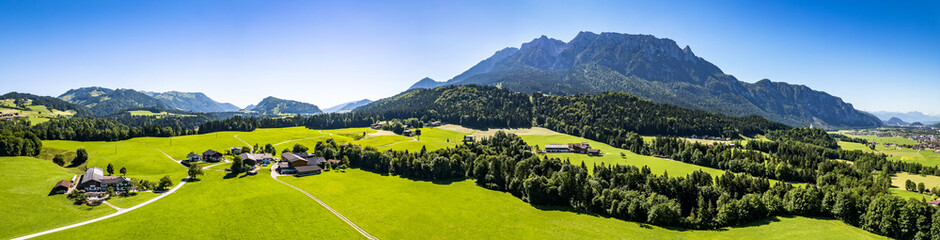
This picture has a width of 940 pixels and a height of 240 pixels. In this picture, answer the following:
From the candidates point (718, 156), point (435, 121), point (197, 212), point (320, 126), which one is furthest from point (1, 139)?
point (718, 156)

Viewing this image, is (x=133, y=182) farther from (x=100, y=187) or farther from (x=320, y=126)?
(x=320, y=126)

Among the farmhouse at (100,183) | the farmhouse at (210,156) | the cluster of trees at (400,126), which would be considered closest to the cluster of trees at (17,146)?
the farmhouse at (100,183)

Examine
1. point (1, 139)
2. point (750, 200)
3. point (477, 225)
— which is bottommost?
point (477, 225)

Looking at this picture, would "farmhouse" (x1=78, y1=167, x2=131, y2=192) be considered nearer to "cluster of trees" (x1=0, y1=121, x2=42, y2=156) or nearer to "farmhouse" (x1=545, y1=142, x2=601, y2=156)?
"cluster of trees" (x1=0, y1=121, x2=42, y2=156)

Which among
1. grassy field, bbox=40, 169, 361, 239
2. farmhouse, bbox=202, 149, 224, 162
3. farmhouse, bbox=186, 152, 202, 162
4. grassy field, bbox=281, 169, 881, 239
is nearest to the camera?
grassy field, bbox=40, 169, 361, 239

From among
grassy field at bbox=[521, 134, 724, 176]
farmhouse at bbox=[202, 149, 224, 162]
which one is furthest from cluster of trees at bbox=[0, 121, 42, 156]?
grassy field at bbox=[521, 134, 724, 176]

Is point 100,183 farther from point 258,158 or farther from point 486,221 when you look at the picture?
point 486,221
